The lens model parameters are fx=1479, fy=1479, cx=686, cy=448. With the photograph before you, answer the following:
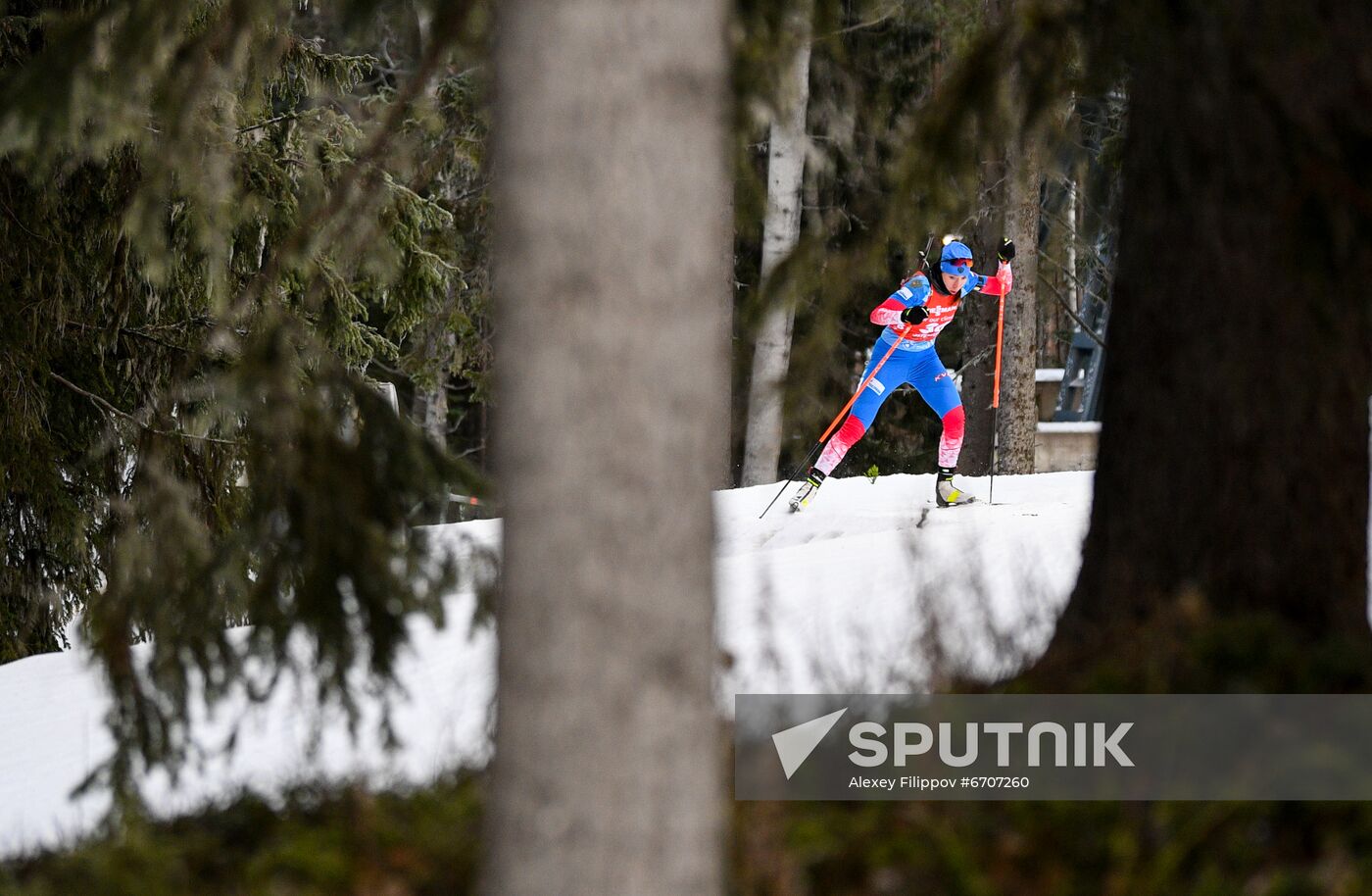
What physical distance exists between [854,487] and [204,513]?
5.17m

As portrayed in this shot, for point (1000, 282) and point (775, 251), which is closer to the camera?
point (1000, 282)

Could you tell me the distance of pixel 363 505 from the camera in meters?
3.71

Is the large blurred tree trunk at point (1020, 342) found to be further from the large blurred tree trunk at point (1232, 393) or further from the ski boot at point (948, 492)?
the large blurred tree trunk at point (1232, 393)

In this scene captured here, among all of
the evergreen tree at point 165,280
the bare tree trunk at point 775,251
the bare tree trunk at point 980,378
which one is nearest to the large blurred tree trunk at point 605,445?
the evergreen tree at point 165,280

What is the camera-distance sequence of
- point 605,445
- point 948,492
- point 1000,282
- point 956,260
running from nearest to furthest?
point 605,445 < point 956,260 < point 948,492 < point 1000,282

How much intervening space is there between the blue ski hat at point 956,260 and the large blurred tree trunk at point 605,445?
306 inches

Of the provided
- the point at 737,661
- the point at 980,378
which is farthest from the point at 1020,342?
the point at 737,661

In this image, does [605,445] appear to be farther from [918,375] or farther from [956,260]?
[918,375]

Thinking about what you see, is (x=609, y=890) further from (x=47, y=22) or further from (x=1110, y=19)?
(x=47, y=22)

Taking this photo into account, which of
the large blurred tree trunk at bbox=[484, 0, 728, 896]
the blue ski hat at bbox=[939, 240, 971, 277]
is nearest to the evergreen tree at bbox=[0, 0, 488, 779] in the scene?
the large blurred tree trunk at bbox=[484, 0, 728, 896]

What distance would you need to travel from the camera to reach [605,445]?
7.86 feet

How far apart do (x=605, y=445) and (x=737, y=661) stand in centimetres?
168

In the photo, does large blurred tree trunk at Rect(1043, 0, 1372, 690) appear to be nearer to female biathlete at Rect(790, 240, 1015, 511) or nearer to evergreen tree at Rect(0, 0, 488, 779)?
evergreen tree at Rect(0, 0, 488, 779)

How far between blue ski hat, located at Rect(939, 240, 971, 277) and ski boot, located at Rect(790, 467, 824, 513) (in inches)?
67.4
